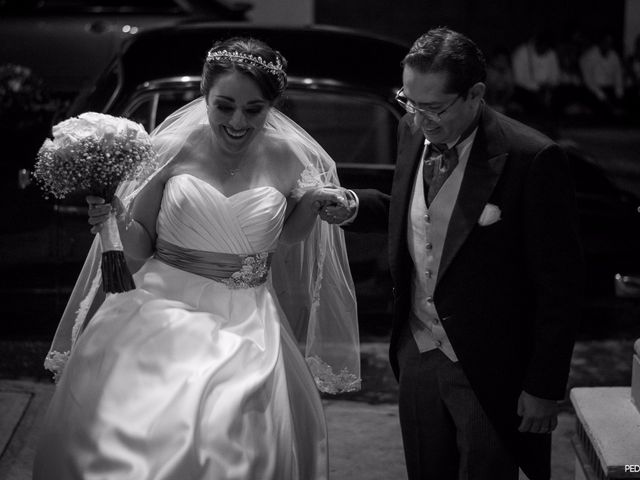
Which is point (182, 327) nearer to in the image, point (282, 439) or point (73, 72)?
point (282, 439)

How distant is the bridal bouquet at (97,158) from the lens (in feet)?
10.8

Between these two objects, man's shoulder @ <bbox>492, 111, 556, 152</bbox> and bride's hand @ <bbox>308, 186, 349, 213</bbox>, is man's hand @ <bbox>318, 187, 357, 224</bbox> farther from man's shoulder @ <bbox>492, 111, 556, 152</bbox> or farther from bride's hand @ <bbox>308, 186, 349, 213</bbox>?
man's shoulder @ <bbox>492, 111, 556, 152</bbox>

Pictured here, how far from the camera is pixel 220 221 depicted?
3.57 meters

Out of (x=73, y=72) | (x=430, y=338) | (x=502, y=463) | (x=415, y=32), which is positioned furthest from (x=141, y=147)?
(x=415, y=32)

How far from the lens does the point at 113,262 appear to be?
3.47 metres

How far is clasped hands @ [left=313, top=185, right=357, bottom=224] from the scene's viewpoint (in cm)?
352

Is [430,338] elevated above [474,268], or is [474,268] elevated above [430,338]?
[474,268]

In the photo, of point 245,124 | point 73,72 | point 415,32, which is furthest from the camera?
point 415,32

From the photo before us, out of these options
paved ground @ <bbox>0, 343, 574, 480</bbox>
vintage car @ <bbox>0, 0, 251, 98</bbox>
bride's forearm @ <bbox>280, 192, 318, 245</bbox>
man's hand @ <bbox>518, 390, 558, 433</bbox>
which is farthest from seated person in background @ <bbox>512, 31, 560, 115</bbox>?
man's hand @ <bbox>518, 390, 558, 433</bbox>

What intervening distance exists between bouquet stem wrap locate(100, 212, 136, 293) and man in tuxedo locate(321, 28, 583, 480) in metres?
0.84

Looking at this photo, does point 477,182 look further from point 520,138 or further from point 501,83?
point 501,83

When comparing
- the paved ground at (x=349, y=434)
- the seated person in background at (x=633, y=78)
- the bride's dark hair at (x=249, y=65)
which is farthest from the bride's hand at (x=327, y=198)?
the seated person in background at (x=633, y=78)

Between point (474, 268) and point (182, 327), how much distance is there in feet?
2.94

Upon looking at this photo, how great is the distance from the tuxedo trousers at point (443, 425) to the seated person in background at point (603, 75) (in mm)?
11462
